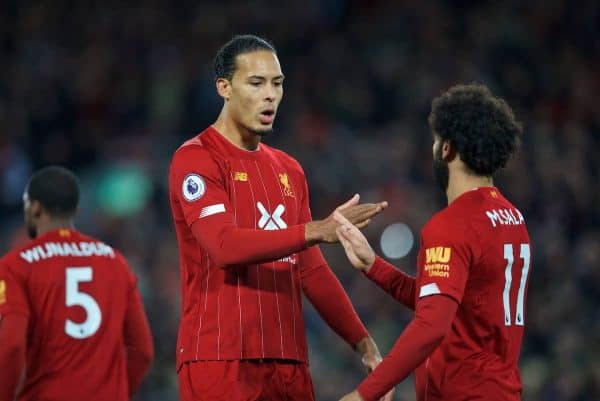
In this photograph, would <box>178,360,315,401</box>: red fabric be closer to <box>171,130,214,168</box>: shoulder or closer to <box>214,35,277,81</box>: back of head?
<box>171,130,214,168</box>: shoulder

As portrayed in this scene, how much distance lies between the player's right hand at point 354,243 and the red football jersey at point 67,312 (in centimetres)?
142

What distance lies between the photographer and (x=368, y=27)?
1387cm

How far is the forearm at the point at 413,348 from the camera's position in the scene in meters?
4.66

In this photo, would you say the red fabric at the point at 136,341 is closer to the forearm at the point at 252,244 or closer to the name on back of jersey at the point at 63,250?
the name on back of jersey at the point at 63,250

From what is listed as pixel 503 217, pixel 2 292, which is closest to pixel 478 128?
pixel 503 217

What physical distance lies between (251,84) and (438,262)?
51.5 inches

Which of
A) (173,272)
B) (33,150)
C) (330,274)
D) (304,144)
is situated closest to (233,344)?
(330,274)

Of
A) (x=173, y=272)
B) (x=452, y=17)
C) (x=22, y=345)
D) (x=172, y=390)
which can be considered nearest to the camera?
(x=22, y=345)

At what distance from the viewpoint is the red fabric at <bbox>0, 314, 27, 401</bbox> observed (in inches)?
219

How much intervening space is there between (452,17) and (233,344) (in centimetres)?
920

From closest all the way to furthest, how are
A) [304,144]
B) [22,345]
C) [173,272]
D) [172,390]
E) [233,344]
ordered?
[233,344], [22,345], [172,390], [173,272], [304,144]

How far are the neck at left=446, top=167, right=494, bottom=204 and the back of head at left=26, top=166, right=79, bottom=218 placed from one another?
2127mm

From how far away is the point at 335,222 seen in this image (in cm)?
495

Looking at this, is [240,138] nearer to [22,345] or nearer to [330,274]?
[330,274]
